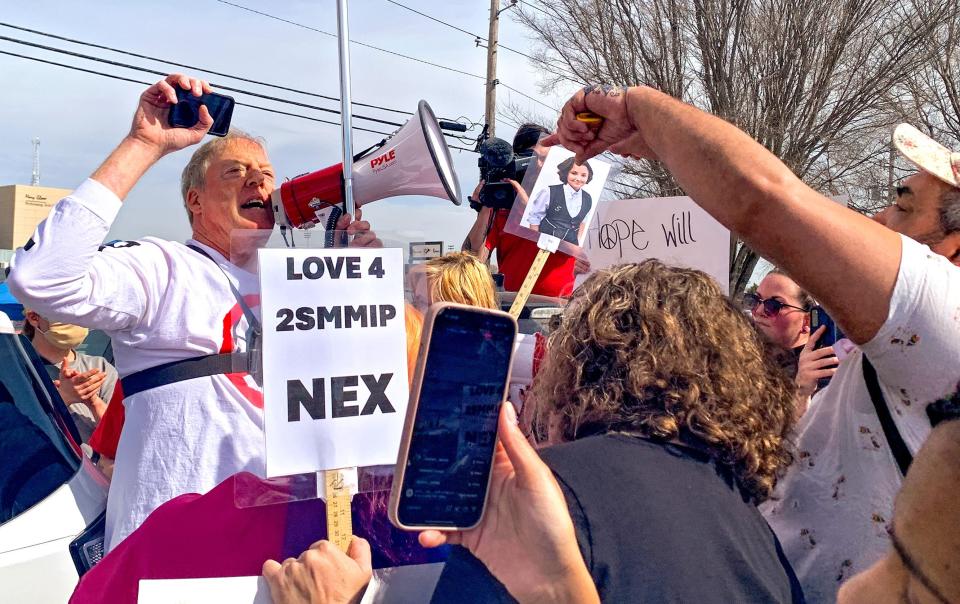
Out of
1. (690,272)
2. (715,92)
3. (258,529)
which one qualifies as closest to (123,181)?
(258,529)

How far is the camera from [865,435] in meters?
1.44

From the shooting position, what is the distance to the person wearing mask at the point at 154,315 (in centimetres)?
203

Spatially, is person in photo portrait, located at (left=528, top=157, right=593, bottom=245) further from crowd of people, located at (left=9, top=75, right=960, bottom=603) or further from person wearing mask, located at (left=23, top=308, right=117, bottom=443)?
person wearing mask, located at (left=23, top=308, right=117, bottom=443)

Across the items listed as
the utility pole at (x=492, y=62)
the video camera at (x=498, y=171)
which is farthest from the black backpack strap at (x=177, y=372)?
the utility pole at (x=492, y=62)

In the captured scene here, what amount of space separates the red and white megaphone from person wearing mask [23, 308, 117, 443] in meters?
1.83

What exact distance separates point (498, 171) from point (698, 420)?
2.77 m

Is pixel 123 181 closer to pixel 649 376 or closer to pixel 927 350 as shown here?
pixel 649 376

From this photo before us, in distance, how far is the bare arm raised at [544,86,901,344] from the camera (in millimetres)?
1197

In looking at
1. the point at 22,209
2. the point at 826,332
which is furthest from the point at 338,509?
the point at 22,209

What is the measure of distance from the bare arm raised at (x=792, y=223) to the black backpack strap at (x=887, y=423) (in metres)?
0.17

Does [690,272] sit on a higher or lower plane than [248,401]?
higher

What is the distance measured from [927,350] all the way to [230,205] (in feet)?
6.91

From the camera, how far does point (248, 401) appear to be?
2248 mm

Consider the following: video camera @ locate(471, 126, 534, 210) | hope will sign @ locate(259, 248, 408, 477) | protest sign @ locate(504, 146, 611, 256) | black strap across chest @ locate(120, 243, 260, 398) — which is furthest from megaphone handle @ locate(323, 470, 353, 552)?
video camera @ locate(471, 126, 534, 210)
